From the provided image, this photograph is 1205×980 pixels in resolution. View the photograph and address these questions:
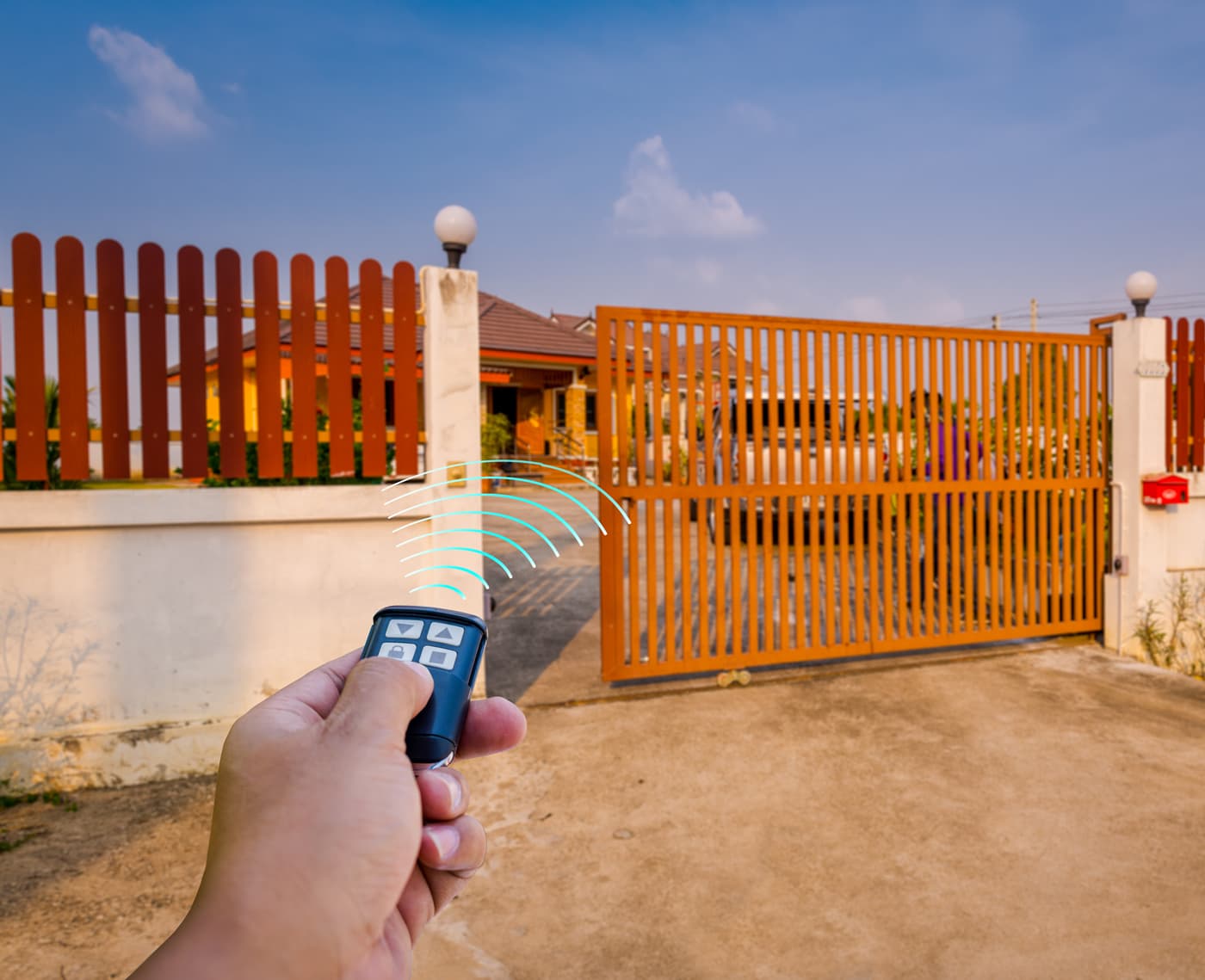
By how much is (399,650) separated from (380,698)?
152mm

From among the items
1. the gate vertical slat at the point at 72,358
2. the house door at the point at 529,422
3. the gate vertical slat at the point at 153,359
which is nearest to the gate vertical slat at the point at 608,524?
the gate vertical slat at the point at 153,359

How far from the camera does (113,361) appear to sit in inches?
142

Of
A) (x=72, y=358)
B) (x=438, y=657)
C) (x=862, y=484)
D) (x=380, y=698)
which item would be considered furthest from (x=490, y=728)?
(x=862, y=484)

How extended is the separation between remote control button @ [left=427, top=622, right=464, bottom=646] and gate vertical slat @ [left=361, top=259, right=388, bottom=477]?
3.11 meters

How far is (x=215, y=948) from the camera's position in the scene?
0.60 m

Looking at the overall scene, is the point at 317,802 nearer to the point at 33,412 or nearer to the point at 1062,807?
the point at 1062,807

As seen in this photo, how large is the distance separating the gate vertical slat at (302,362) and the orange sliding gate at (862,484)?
1.60 m

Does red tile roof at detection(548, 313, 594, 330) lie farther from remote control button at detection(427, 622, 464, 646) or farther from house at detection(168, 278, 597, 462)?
remote control button at detection(427, 622, 464, 646)

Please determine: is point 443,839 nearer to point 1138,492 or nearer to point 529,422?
point 1138,492

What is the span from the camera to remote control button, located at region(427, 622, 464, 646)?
96cm

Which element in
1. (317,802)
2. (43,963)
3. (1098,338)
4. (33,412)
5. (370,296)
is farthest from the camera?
(1098,338)

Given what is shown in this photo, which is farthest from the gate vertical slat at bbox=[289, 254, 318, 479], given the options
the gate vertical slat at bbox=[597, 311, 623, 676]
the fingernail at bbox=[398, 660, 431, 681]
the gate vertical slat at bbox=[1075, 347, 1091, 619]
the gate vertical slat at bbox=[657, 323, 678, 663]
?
the gate vertical slat at bbox=[1075, 347, 1091, 619]

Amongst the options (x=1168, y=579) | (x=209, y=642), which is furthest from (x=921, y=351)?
(x=209, y=642)

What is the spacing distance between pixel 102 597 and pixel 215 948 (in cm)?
362
